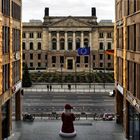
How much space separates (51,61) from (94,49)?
595 inches

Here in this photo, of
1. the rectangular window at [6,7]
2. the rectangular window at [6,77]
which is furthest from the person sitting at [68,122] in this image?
the rectangular window at [6,7]

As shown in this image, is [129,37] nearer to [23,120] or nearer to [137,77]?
[137,77]

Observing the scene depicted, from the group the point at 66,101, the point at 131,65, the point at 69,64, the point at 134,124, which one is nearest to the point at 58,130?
the point at 134,124

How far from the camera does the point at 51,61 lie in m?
146

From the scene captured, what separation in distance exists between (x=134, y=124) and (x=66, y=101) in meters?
35.4

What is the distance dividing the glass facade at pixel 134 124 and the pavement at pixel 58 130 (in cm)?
337

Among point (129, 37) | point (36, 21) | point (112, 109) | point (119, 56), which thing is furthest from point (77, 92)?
point (36, 21)

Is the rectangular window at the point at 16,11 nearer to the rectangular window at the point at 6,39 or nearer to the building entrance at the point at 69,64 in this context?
the rectangular window at the point at 6,39

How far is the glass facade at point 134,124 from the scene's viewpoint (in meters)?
37.6

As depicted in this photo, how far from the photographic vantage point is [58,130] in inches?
1938

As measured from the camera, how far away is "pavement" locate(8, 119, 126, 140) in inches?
1790

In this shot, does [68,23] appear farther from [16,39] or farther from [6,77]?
[6,77]

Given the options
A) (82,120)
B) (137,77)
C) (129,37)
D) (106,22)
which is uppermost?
(106,22)

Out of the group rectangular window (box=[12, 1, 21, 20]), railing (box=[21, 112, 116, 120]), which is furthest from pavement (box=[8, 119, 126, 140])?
→ rectangular window (box=[12, 1, 21, 20])
